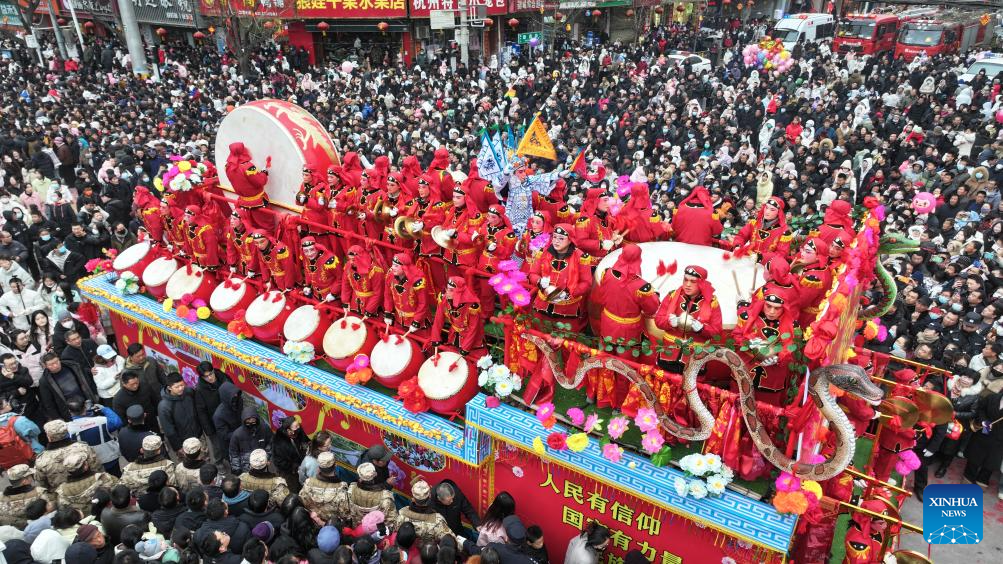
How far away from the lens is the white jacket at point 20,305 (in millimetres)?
8781

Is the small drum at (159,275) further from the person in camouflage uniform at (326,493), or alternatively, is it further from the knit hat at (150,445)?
the person in camouflage uniform at (326,493)

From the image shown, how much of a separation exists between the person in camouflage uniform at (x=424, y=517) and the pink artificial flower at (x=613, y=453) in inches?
52.5

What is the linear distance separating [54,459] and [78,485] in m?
0.43

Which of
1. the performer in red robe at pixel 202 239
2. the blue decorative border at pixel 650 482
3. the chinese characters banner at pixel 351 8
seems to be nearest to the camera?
the blue decorative border at pixel 650 482

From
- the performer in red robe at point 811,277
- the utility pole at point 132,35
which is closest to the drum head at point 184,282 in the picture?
the performer in red robe at point 811,277

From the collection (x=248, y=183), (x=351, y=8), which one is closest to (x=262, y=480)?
(x=248, y=183)

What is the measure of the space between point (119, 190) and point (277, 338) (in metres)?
7.62

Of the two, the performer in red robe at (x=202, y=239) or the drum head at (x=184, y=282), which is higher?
the performer in red robe at (x=202, y=239)

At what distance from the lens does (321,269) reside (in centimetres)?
677

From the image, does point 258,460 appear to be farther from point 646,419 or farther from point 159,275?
point 159,275

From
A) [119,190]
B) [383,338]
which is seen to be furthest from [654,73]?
[383,338]

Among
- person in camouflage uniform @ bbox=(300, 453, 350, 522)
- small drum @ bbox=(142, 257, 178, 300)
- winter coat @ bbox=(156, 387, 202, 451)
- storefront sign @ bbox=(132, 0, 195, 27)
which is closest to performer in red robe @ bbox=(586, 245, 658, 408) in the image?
person in camouflage uniform @ bbox=(300, 453, 350, 522)

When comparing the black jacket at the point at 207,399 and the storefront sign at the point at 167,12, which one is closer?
the black jacket at the point at 207,399

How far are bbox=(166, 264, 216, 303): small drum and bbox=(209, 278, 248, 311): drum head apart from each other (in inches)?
8.9
